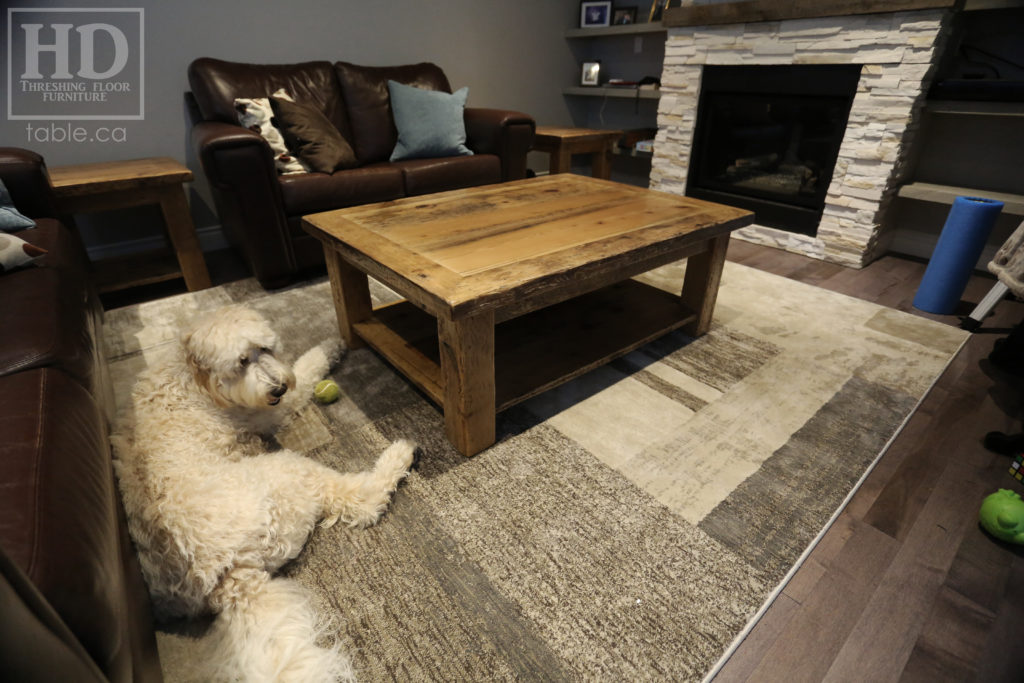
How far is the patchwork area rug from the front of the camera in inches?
38.7

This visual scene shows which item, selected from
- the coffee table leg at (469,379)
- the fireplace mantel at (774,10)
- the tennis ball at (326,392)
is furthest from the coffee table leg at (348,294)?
the fireplace mantel at (774,10)

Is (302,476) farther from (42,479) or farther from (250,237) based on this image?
(250,237)

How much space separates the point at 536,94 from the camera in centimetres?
438

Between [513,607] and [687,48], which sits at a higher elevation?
[687,48]

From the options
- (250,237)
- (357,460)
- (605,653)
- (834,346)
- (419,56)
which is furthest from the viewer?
(419,56)

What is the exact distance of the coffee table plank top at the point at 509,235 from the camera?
1270mm

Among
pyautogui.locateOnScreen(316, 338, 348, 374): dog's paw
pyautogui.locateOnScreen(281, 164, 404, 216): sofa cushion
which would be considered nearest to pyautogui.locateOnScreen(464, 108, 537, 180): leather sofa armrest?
pyautogui.locateOnScreen(281, 164, 404, 216): sofa cushion

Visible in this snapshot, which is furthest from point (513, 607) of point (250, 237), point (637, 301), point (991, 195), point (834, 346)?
point (991, 195)

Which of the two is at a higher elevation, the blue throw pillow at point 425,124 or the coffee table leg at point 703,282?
the blue throw pillow at point 425,124

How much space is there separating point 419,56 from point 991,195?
3450 millimetres

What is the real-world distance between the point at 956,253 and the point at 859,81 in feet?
3.51

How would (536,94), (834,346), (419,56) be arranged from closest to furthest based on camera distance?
(834,346), (419,56), (536,94)

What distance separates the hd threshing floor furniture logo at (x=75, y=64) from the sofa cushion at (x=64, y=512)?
2.48 metres

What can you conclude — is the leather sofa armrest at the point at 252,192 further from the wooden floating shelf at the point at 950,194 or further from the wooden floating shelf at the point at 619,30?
the wooden floating shelf at the point at 950,194
